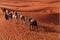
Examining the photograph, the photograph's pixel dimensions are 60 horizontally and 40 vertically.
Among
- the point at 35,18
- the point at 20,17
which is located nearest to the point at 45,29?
the point at 35,18

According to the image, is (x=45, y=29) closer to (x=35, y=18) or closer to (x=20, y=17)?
(x=35, y=18)

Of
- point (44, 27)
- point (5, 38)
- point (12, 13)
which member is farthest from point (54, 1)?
point (5, 38)

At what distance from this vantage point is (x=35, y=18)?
4.65ft

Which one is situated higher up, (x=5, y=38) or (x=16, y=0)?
(x=16, y=0)

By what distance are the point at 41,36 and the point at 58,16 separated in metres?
0.20

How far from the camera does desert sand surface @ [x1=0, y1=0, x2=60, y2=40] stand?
4.57 ft

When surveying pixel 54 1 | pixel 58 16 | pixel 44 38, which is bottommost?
pixel 44 38

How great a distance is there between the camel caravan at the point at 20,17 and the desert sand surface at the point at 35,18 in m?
0.02

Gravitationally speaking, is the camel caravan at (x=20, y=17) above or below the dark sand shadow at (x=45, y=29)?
above

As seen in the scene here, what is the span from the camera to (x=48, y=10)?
1.42m

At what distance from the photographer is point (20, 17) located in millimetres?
1426

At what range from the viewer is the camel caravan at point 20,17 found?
4.59ft

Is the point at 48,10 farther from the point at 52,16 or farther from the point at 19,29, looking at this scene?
the point at 19,29

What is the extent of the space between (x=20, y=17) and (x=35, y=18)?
4.6 inches
